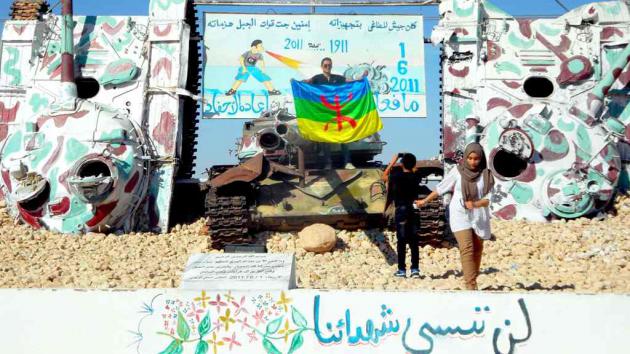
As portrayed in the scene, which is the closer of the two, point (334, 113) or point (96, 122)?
point (334, 113)

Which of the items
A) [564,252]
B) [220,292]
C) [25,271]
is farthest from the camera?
[564,252]

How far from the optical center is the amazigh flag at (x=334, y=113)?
11445 millimetres

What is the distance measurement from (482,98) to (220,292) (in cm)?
1064

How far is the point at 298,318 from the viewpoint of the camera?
5.03 m

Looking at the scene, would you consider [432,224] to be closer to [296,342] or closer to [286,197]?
[286,197]

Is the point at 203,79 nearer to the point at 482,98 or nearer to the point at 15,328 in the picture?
the point at 482,98

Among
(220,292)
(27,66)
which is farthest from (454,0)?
(220,292)

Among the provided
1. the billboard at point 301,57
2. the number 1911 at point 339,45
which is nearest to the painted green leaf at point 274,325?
the billboard at point 301,57

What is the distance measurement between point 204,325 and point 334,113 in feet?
23.0

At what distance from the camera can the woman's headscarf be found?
6.20 m

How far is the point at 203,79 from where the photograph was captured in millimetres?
15078

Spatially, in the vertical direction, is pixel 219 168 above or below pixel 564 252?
above

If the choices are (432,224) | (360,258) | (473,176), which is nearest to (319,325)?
(473,176)

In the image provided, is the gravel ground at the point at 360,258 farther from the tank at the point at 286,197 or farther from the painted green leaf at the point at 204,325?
the painted green leaf at the point at 204,325
